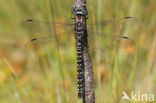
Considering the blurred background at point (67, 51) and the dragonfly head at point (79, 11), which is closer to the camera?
the dragonfly head at point (79, 11)

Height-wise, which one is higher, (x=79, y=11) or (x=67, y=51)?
(x=79, y=11)

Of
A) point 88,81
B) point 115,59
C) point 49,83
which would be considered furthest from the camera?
point 49,83

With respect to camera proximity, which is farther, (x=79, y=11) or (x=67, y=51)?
(x=67, y=51)

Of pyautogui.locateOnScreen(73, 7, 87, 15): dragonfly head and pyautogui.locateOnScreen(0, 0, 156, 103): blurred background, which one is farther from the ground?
pyautogui.locateOnScreen(73, 7, 87, 15): dragonfly head

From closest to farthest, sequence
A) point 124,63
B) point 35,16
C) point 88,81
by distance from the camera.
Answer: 1. point 88,81
2. point 124,63
3. point 35,16

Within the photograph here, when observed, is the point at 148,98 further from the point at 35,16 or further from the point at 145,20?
the point at 35,16

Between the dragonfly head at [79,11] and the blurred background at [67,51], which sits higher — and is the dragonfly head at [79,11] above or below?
above

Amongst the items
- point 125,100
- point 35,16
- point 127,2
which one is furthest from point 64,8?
point 125,100

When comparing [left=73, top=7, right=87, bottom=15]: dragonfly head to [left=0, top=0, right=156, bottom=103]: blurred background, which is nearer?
[left=73, top=7, right=87, bottom=15]: dragonfly head
